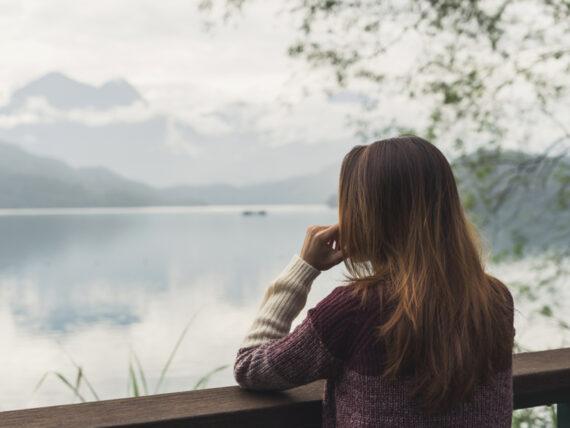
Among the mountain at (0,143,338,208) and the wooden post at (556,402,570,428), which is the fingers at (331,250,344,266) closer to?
the wooden post at (556,402,570,428)

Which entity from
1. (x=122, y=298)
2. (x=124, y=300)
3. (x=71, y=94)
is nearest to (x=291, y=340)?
(x=124, y=300)

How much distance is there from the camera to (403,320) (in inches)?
44.4

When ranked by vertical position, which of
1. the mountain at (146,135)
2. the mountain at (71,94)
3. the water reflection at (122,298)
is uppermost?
the mountain at (71,94)

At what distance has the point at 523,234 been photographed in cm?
465

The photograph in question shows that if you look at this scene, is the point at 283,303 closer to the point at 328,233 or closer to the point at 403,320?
the point at 328,233

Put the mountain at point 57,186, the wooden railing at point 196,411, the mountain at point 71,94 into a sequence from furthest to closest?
1. the mountain at point 71,94
2. the mountain at point 57,186
3. the wooden railing at point 196,411

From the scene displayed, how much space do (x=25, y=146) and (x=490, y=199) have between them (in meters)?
56.1

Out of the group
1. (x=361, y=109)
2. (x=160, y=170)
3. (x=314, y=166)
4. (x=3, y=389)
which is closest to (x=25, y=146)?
(x=160, y=170)

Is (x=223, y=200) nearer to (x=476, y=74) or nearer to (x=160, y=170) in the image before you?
(x=160, y=170)

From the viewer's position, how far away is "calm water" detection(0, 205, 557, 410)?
1240cm

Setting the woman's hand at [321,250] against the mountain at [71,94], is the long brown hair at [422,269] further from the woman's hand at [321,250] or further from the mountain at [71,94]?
the mountain at [71,94]

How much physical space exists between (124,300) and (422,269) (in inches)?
779

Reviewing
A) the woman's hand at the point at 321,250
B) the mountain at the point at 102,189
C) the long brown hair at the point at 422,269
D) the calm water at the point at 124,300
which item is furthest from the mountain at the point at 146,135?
the long brown hair at the point at 422,269

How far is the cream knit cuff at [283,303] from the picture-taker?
1.32 meters
